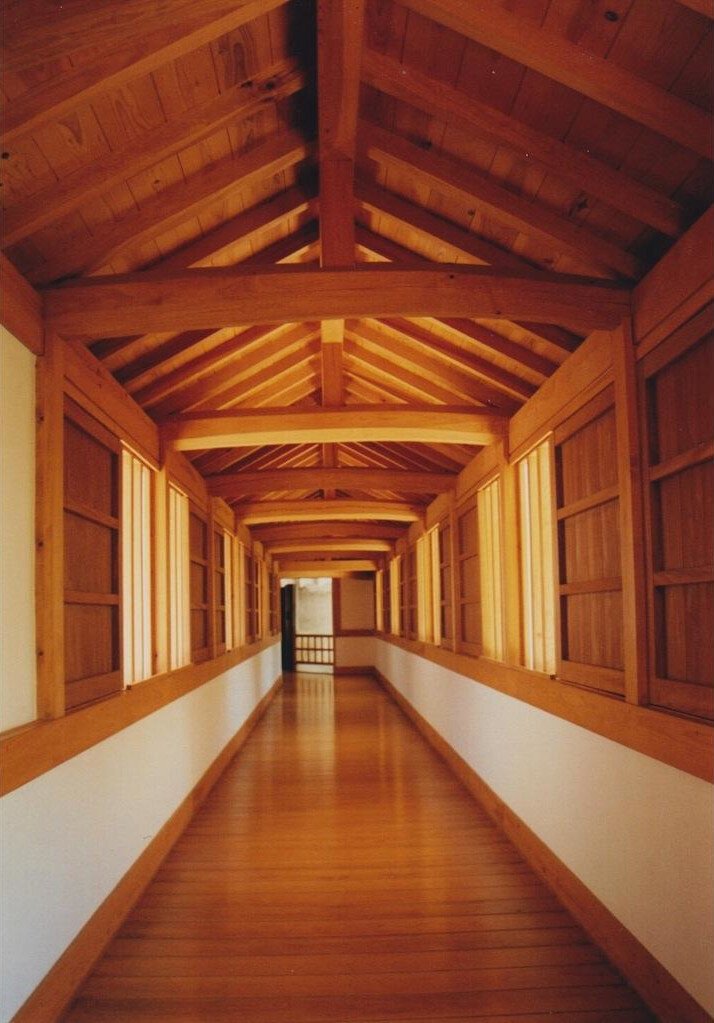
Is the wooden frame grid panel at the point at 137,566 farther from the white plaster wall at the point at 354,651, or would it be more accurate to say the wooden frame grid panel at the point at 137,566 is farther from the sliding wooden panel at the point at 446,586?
the white plaster wall at the point at 354,651

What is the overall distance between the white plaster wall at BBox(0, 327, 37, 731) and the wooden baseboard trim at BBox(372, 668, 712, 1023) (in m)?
2.39

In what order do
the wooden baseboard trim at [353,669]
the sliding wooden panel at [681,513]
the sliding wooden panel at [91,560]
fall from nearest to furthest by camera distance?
the sliding wooden panel at [681,513]
the sliding wooden panel at [91,560]
the wooden baseboard trim at [353,669]

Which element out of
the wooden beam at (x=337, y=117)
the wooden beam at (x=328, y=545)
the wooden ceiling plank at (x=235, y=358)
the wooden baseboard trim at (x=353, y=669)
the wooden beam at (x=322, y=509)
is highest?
the wooden beam at (x=337, y=117)

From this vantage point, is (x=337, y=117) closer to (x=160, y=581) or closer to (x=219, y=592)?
(x=160, y=581)

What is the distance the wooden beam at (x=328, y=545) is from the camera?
1295 cm

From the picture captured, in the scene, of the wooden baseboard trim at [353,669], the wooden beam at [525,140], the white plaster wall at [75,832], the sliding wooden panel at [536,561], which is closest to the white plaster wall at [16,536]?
the white plaster wall at [75,832]

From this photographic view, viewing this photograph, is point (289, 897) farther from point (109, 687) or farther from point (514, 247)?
point (514, 247)

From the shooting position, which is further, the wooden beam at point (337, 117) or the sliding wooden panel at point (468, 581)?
the sliding wooden panel at point (468, 581)

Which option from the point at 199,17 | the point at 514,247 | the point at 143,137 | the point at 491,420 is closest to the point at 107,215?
the point at 143,137

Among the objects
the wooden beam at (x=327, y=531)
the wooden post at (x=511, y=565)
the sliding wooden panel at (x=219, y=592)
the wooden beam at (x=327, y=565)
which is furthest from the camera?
the wooden beam at (x=327, y=565)

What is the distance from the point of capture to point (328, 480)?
7246 mm

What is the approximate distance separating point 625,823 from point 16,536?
250 centimetres

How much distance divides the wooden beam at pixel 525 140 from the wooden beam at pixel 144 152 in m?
0.37

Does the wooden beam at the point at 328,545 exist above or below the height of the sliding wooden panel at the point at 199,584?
above
